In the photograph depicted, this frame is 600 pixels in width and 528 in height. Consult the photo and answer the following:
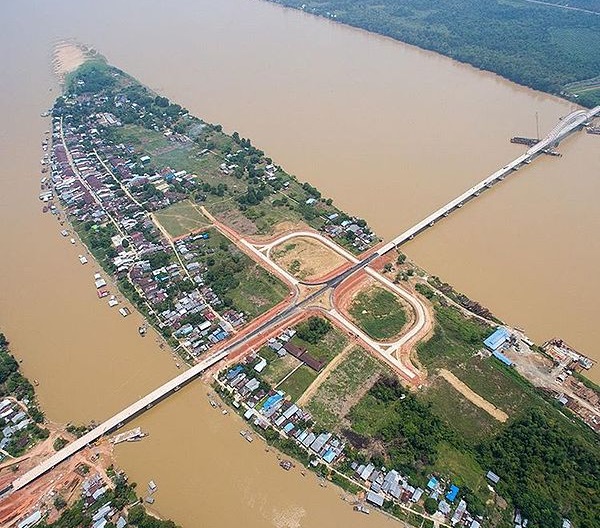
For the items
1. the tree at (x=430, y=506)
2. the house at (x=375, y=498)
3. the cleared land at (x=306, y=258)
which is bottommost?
the house at (x=375, y=498)

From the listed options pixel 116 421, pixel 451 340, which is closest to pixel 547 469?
pixel 451 340

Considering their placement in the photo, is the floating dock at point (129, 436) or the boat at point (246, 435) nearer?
the boat at point (246, 435)

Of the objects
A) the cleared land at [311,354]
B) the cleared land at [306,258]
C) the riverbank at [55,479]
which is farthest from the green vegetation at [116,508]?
the cleared land at [306,258]

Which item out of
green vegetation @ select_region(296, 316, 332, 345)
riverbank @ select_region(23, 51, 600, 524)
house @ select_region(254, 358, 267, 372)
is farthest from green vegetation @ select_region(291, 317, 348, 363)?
riverbank @ select_region(23, 51, 600, 524)

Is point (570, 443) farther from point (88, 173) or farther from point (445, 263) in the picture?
point (88, 173)

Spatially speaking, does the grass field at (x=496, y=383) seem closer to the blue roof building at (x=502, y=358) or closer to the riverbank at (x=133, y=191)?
the blue roof building at (x=502, y=358)

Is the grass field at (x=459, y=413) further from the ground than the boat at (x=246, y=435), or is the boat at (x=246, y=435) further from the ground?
the grass field at (x=459, y=413)

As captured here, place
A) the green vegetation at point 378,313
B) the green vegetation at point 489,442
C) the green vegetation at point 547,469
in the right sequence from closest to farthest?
the green vegetation at point 547,469, the green vegetation at point 489,442, the green vegetation at point 378,313

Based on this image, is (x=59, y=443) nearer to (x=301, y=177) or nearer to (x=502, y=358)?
(x=502, y=358)

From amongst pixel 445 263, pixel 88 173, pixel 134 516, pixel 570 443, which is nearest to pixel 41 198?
pixel 88 173
